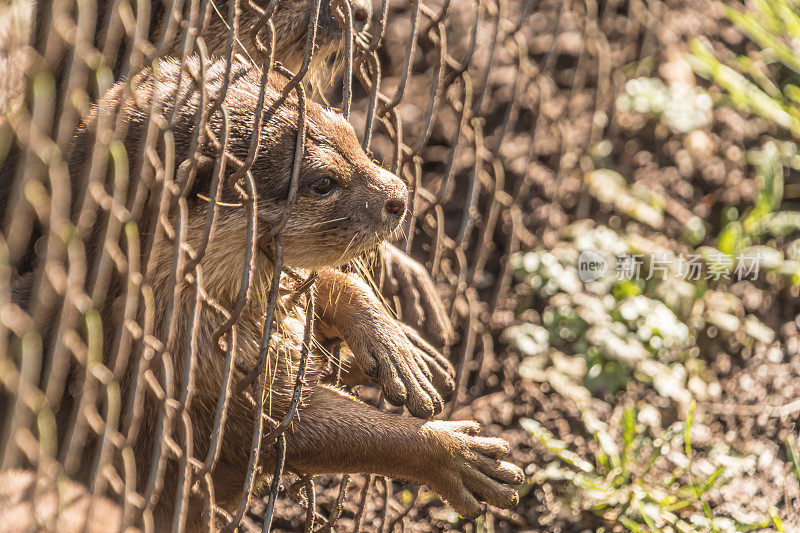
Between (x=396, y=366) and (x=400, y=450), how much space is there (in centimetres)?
20

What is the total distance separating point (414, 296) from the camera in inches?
106

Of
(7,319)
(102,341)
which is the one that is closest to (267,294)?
(102,341)

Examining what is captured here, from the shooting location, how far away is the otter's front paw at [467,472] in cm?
227

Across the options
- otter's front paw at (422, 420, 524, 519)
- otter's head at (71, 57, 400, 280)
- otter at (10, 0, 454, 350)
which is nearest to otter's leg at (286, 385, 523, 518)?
otter's front paw at (422, 420, 524, 519)

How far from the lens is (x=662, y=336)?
3.45 metres

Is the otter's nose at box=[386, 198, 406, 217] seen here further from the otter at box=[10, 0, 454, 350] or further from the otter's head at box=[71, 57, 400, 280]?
the otter at box=[10, 0, 454, 350]

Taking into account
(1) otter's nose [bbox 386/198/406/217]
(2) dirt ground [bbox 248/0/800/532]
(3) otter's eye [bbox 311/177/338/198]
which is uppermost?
(3) otter's eye [bbox 311/177/338/198]

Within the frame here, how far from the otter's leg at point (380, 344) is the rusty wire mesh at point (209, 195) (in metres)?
0.28

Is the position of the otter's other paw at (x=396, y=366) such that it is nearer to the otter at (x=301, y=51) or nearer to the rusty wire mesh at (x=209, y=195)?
the otter at (x=301, y=51)

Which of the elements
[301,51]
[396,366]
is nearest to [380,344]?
[396,366]

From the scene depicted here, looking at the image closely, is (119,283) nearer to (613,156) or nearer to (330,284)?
(330,284)

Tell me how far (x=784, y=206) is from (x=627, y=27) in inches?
47.9

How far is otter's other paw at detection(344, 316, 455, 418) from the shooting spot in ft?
7.11

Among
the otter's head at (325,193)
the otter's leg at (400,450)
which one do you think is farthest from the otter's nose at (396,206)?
the otter's leg at (400,450)
